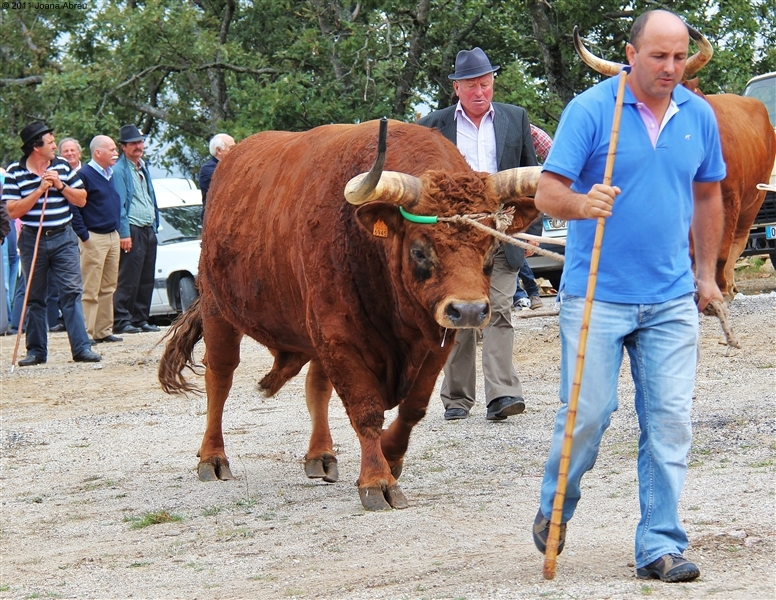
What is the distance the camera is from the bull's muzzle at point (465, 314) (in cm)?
577

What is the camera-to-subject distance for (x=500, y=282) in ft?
28.2

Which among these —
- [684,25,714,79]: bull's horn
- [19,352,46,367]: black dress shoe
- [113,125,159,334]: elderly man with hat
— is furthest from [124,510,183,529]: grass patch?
[113,125,159,334]: elderly man with hat

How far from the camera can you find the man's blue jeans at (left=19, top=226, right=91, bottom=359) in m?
13.2

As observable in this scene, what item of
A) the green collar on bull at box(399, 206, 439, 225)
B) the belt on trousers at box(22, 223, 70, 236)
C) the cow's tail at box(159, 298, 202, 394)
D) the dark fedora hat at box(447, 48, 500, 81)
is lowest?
the cow's tail at box(159, 298, 202, 394)

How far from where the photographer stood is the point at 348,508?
6359 millimetres

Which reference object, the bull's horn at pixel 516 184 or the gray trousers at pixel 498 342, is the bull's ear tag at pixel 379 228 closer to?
the bull's horn at pixel 516 184

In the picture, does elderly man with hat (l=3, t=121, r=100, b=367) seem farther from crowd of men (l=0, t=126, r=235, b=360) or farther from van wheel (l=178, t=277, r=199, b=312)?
van wheel (l=178, t=277, r=199, b=312)

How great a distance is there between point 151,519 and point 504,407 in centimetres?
286

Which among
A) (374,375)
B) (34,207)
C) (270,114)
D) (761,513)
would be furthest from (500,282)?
(270,114)

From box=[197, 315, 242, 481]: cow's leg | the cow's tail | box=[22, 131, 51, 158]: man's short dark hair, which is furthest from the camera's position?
box=[22, 131, 51, 158]: man's short dark hair

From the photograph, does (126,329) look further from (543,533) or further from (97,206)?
(543,533)

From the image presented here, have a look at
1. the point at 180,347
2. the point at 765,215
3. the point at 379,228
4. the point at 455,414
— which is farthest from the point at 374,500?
the point at 765,215

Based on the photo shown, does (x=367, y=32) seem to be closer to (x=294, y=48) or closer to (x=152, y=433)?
(x=294, y=48)

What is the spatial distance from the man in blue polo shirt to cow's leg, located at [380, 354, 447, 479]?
6.52ft
